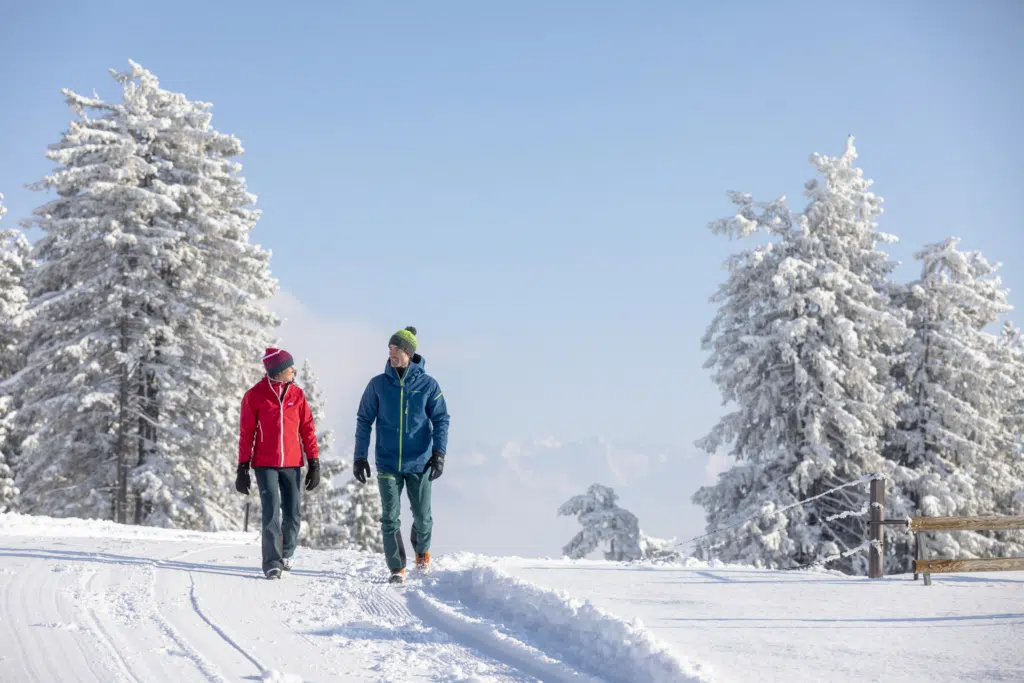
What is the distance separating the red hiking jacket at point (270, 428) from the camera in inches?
303

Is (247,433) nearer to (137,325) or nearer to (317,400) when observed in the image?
(137,325)

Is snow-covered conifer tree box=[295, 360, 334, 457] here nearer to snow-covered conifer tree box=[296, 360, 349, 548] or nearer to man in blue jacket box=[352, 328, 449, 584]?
snow-covered conifer tree box=[296, 360, 349, 548]

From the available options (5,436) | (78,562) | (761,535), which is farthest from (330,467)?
(78,562)

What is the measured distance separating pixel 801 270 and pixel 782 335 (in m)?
1.78

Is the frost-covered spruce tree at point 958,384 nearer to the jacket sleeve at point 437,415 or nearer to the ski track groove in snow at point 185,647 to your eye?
the jacket sleeve at point 437,415

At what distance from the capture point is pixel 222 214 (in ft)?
80.7

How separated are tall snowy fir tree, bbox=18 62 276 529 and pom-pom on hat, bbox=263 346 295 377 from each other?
15.4 meters

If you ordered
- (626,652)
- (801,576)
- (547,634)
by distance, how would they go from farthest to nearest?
1. (801,576)
2. (547,634)
3. (626,652)

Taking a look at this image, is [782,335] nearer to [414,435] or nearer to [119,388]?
[414,435]

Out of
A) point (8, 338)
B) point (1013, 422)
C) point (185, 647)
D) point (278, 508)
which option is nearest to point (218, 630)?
point (185, 647)

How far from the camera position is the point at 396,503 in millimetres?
7727

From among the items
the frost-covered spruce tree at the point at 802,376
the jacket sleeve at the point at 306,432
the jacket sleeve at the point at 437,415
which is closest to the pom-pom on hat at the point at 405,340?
the jacket sleeve at the point at 437,415

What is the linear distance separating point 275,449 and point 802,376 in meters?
16.3

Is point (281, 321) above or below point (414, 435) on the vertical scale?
above
